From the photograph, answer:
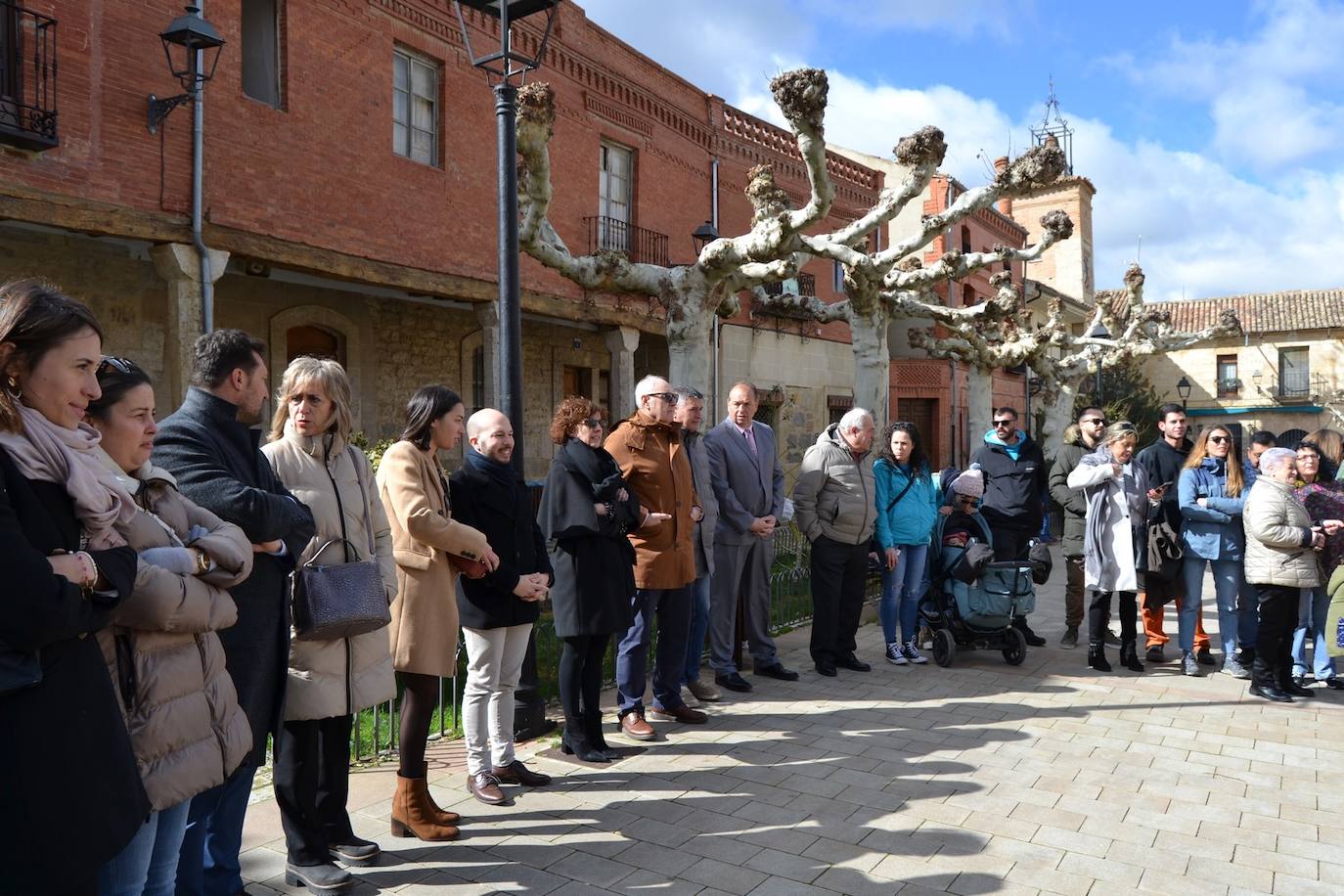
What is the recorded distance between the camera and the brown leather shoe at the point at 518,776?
4.60 metres

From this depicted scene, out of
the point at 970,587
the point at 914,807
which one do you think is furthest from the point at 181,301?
the point at 914,807

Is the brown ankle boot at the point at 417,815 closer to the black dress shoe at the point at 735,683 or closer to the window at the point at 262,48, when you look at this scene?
the black dress shoe at the point at 735,683

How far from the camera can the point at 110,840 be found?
2.14m

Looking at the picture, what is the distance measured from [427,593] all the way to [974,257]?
10985mm

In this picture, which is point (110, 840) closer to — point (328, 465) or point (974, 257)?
point (328, 465)

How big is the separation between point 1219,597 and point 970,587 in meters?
1.83

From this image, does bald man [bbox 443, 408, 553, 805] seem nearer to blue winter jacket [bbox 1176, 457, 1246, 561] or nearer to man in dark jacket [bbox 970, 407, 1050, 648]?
man in dark jacket [bbox 970, 407, 1050, 648]

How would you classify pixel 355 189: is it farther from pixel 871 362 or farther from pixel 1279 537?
pixel 1279 537

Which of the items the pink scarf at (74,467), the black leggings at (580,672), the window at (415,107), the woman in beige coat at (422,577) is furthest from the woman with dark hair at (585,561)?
the window at (415,107)

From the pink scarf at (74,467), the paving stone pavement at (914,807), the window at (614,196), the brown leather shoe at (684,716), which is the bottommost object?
the paving stone pavement at (914,807)

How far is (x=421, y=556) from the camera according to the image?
13.5 feet

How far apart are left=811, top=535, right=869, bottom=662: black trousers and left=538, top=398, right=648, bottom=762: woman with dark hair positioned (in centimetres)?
224

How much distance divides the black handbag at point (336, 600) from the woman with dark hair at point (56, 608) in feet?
3.65

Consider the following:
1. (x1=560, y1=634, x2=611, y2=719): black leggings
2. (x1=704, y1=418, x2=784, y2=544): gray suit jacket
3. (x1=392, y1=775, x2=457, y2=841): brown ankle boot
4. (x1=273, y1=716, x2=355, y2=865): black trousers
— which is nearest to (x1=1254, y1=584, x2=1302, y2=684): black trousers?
(x1=704, y1=418, x2=784, y2=544): gray suit jacket
